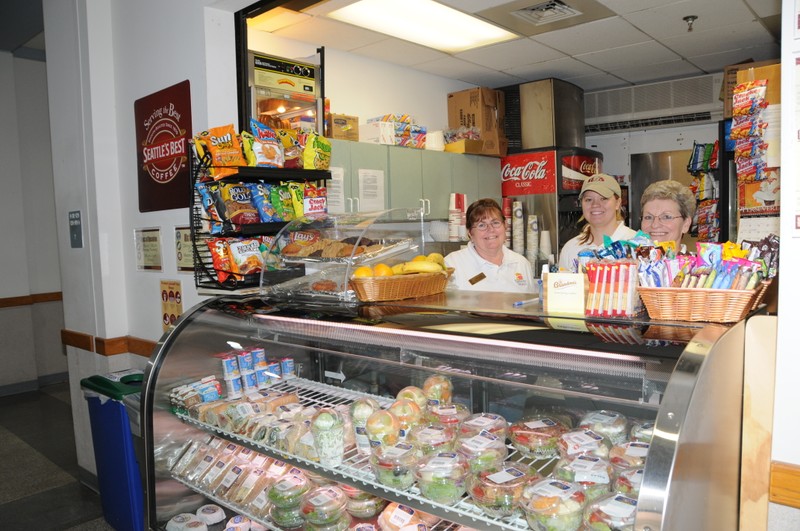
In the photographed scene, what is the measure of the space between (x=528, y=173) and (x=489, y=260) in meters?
2.28

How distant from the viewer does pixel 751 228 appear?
97.2 inches

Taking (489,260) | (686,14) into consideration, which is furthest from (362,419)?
(686,14)

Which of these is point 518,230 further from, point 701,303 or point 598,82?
point 701,303

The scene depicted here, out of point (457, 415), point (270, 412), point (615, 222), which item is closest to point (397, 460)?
point (457, 415)

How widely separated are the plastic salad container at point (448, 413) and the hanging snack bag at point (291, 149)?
1496mm

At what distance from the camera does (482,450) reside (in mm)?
1745

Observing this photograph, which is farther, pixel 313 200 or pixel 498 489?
pixel 313 200

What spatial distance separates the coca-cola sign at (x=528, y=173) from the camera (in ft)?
20.1

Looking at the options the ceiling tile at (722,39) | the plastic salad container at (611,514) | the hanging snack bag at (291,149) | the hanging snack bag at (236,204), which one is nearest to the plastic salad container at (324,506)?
the plastic salad container at (611,514)

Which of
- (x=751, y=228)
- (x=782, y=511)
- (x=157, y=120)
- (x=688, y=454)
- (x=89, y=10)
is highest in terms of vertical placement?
(x=89, y=10)

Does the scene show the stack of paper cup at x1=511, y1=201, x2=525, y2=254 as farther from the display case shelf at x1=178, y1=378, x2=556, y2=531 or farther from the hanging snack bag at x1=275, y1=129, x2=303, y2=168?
the display case shelf at x1=178, y1=378, x2=556, y2=531

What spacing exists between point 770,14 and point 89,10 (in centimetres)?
479

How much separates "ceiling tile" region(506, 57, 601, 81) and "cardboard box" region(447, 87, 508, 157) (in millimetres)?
330

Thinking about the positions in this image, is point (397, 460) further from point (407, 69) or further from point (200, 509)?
point (407, 69)
